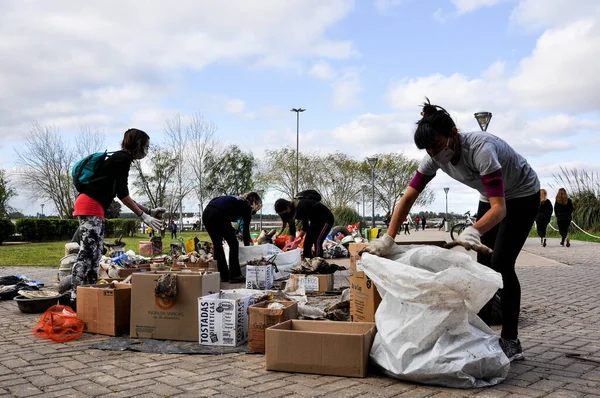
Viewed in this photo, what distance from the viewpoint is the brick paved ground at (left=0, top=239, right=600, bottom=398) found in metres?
2.98

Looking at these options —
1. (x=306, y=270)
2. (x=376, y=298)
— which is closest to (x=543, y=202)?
(x=306, y=270)

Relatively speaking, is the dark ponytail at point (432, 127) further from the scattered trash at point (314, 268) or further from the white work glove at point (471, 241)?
the scattered trash at point (314, 268)

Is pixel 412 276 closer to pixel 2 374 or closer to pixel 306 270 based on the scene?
pixel 2 374

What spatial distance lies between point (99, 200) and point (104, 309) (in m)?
1.10

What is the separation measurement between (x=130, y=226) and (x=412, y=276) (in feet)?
113

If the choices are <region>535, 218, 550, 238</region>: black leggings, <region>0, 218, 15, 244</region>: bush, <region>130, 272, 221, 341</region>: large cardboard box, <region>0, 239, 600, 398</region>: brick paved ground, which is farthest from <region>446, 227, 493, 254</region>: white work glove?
<region>0, 218, 15, 244</region>: bush

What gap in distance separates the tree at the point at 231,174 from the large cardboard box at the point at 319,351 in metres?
43.0

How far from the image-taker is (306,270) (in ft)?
23.7

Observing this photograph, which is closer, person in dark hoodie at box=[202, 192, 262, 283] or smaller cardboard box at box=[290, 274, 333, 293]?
smaller cardboard box at box=[290, 274, 333, 293]

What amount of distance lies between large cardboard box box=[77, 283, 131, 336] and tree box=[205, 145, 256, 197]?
41.4 meters

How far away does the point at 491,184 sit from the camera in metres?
3.23

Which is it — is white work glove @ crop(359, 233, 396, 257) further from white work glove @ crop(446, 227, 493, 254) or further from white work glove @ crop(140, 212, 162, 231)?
white work glove @ crop(140, 212, 162, 231)

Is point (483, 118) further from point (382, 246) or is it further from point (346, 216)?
point (346, 216)

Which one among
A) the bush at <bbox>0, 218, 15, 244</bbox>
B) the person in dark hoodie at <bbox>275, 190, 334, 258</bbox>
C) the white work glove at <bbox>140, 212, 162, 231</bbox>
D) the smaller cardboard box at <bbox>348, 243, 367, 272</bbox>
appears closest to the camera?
the smaller cardboard box at <bbox>348, 243, 367, 272</bbox>
